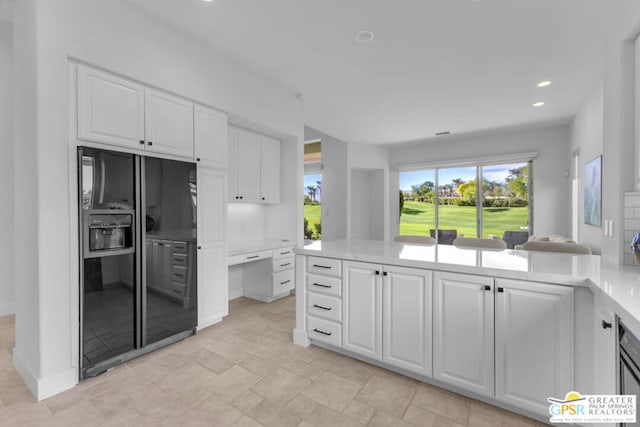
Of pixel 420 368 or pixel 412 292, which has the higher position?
pixel 412 292

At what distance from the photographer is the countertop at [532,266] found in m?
1.20

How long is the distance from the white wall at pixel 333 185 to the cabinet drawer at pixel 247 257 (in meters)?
3.27

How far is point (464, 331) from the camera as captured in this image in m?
1.78

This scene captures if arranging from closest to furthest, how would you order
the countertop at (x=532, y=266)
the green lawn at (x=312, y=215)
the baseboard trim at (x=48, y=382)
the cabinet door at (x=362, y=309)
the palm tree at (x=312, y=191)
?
the countertop at (x=532, y=266) → the baseboard trim at (x=48, y=382) → the cabinet door at (x=362, y=309) → the palm tree at (x=312, y=191) → the green lawn at (x=312, y=215)

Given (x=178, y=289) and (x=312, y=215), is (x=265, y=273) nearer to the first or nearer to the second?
(x=178, y=289)

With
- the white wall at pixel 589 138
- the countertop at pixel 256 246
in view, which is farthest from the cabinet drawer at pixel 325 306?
A: the white wall at pixel 589 138

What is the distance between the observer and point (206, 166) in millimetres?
2908

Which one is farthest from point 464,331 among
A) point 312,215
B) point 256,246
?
point 312,215

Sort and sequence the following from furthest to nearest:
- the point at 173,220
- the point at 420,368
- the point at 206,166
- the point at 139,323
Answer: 1. the point at 206,166
2. the point at 173,220
3. the point at 139,323
4. the point at 420,368

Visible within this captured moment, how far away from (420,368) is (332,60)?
9.75 ft

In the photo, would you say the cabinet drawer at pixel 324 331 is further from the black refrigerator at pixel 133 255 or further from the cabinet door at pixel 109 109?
the cabinet door at pixel 109 109

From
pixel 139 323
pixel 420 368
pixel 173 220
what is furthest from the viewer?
pixel 173 220

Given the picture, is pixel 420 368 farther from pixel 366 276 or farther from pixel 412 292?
pixel 366 276

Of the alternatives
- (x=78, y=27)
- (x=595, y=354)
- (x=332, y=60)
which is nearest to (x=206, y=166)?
(x=78, y=27)
